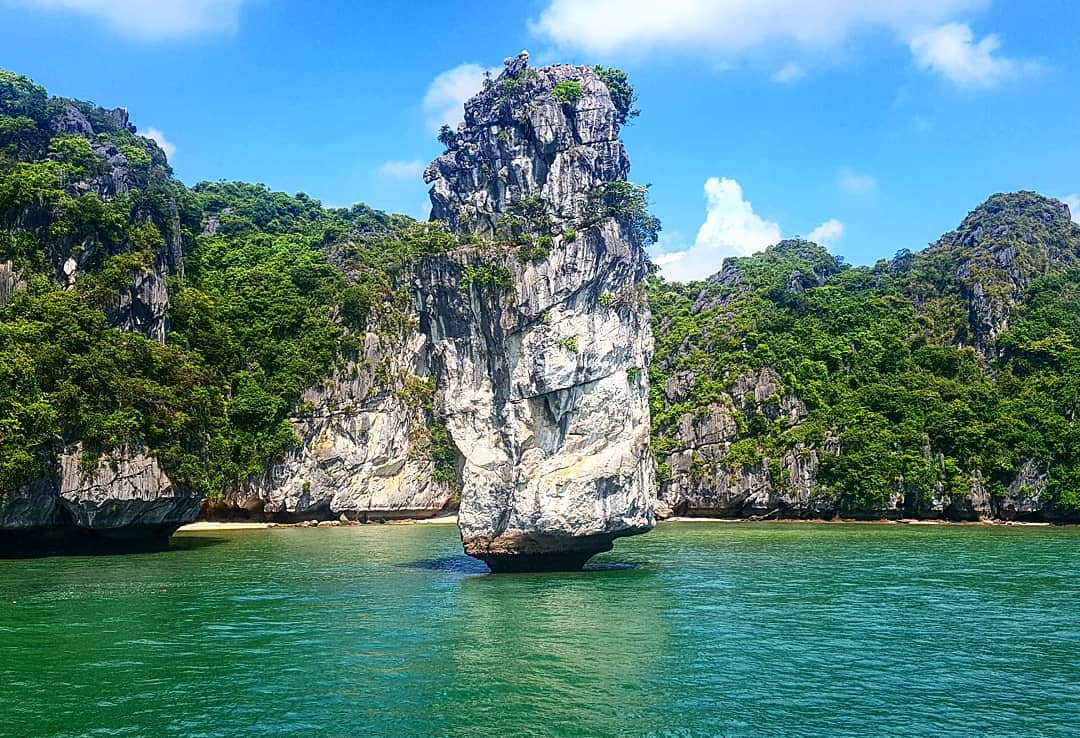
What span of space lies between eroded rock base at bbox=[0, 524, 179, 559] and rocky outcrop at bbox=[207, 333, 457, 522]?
14224 mm

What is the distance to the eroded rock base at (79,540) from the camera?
33688 mm

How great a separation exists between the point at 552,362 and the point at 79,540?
23352 mm

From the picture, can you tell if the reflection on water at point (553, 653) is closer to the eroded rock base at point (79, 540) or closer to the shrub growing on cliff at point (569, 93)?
the shrub growing on cliff at point (569, 93)

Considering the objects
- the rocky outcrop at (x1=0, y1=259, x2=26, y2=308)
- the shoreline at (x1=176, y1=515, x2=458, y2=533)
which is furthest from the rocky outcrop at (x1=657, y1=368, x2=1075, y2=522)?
the rocky outcrop at (x1=0, y1=259, x2=26, y2=308)

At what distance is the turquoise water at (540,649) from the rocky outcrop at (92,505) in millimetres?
2742

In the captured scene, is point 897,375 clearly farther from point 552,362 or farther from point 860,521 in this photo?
point 552,362

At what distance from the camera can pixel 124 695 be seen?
14.0 meters

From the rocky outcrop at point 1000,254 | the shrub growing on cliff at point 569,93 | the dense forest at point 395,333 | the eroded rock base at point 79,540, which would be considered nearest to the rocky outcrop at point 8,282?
the dense forest at point 395,333

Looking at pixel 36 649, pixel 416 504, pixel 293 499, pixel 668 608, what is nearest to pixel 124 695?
pixel 36 649

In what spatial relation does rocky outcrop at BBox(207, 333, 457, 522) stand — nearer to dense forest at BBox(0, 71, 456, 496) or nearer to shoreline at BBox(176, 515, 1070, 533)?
shoreline at BBox(176, 515, 1070, 533)

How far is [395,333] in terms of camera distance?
58.9 m

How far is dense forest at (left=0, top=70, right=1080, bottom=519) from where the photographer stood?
35.6 m

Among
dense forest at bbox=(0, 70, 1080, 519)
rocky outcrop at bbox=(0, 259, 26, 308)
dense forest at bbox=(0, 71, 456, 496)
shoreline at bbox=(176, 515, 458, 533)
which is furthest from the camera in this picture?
shoreline at bbox=(176, 515, 458, 533)

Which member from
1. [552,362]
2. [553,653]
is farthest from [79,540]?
[553,653]
